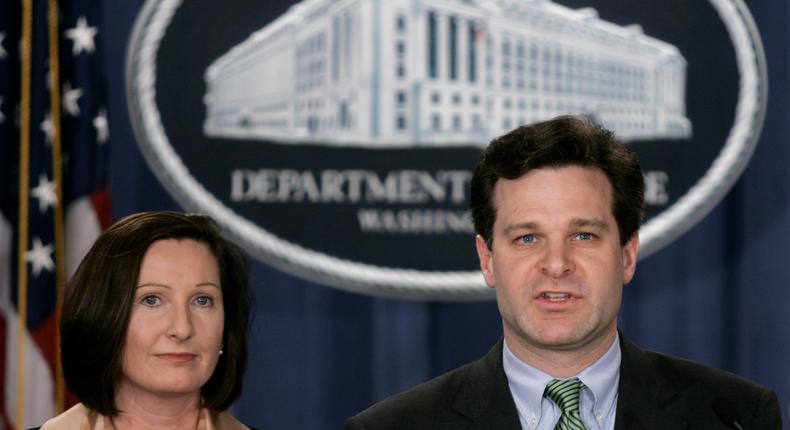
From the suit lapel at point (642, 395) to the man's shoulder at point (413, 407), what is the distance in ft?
1.02

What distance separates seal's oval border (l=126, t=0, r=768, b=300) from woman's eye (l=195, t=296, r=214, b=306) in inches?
58.5

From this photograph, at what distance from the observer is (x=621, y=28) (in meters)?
3.90

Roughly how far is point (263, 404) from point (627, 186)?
6.66 ft

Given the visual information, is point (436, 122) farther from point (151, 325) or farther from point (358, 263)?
point (151, 325)

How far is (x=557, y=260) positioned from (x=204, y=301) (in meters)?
0.73

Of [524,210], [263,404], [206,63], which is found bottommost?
[263,404]

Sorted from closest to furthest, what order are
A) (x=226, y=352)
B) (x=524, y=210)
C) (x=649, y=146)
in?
1. (x=524, y=210)
2. (x=226, y=352)
3. (x=649, y=146)

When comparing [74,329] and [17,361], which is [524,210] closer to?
[74,329]

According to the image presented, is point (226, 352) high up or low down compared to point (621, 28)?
down

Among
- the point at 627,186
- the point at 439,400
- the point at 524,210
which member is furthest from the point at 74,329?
the point at 627,186

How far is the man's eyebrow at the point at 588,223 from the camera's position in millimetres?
2240

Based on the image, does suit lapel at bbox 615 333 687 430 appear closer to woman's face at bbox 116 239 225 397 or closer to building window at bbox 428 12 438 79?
woman's face at bbox 116 239 225 397

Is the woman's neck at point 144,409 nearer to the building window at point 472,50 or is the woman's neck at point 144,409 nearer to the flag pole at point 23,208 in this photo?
the flag pole at point 23,208

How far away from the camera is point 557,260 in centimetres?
219
